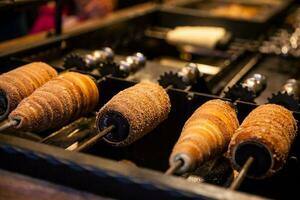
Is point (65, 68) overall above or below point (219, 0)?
above

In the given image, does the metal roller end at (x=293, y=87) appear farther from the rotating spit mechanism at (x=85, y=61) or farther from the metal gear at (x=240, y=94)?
the rotating spit mechanism at (x=85, y=61)

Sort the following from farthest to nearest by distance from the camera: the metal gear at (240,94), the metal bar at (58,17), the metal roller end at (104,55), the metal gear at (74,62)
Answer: the metal bar at (58,17) < the metal roller end at (104,55) < the metal gear at (74,62) < the metal gear at (240,94)

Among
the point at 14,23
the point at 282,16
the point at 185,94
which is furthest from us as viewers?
the point at 282,16

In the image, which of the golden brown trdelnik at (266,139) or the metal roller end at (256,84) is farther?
the metal roller end at (256,84)

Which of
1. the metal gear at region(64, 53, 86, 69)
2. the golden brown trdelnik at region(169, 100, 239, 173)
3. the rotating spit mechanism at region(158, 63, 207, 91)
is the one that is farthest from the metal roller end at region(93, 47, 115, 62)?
the golden brown trdelnik at region(169, 100, 239, 173)

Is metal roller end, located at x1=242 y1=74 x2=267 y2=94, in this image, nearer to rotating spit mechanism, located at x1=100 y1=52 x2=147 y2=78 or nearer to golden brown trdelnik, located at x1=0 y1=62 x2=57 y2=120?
rotating spit mechanism, located at x1=100 y1=52 x2=147 y2=78

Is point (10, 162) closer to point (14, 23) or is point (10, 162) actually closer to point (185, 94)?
point (185, 94)

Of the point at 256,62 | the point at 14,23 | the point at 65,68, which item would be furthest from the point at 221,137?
the point at 14,23

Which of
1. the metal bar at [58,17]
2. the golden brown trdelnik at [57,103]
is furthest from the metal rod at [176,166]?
the metal bar at [58,17]
